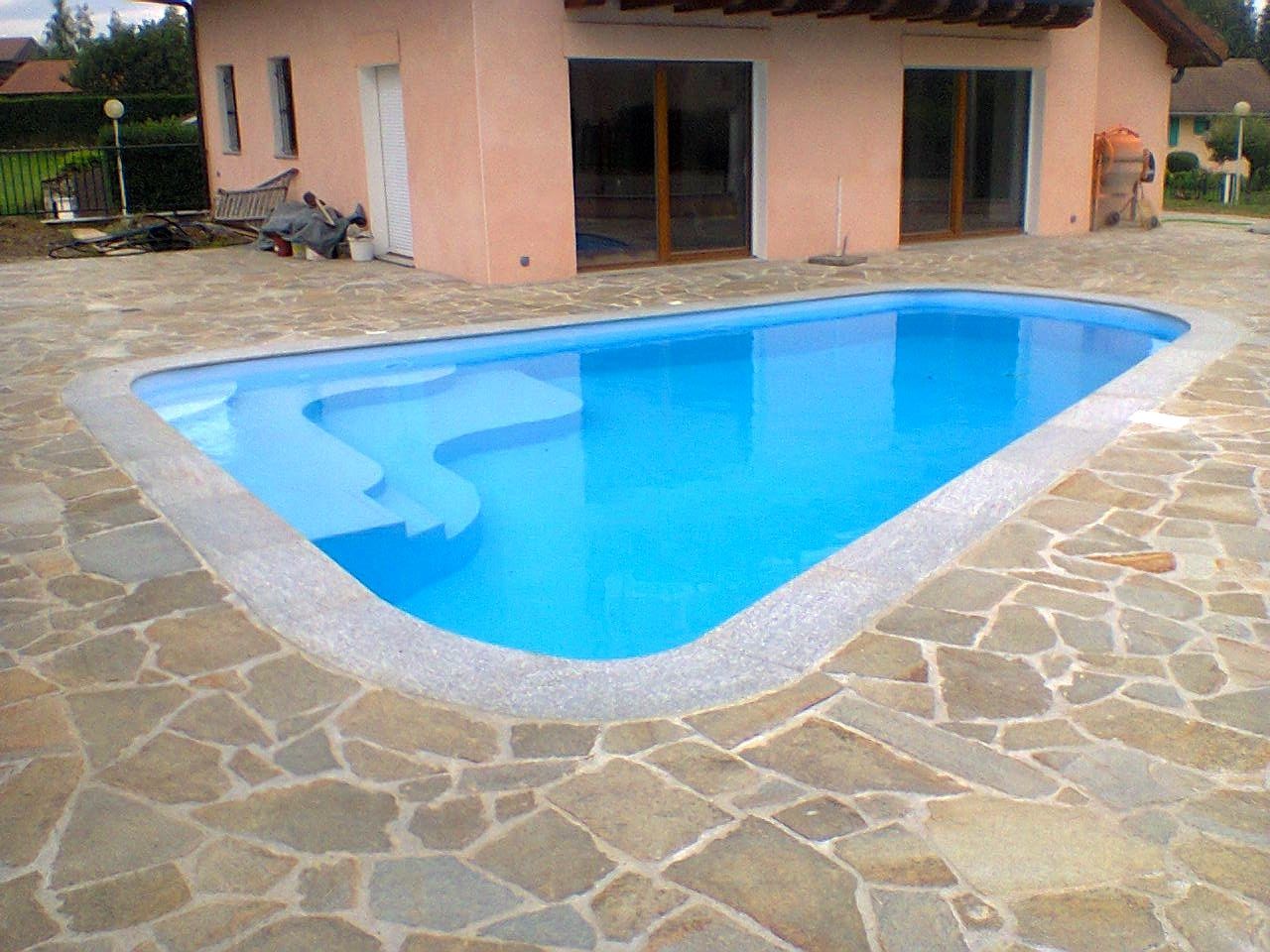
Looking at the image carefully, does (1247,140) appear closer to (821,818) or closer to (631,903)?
(821,818)

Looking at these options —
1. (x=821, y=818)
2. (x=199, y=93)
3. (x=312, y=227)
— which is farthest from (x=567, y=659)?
(x=199, y=93)

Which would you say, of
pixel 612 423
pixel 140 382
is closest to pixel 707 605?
pixel 612 423

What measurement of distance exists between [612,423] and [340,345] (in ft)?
8.15

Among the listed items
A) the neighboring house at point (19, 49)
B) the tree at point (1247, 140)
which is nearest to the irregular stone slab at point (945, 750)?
the tree at point (1247, 140)

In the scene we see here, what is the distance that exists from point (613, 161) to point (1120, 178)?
8.75 meters

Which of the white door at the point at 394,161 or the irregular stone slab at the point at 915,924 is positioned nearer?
the irregular stone slab at the point at 915,924

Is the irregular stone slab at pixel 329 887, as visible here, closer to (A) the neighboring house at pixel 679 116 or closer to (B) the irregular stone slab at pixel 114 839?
(B) the irregular stone slab at pixel 114 839

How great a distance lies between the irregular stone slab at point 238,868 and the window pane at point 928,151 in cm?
1400

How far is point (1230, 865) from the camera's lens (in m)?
2.81

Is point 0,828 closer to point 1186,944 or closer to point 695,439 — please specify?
point 1186,944

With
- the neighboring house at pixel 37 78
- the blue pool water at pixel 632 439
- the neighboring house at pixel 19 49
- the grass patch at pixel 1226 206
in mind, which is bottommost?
the blue pool water at pixel 632 439

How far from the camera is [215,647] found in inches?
156

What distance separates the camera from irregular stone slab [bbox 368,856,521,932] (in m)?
2.65

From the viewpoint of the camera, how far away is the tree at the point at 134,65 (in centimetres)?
3691
